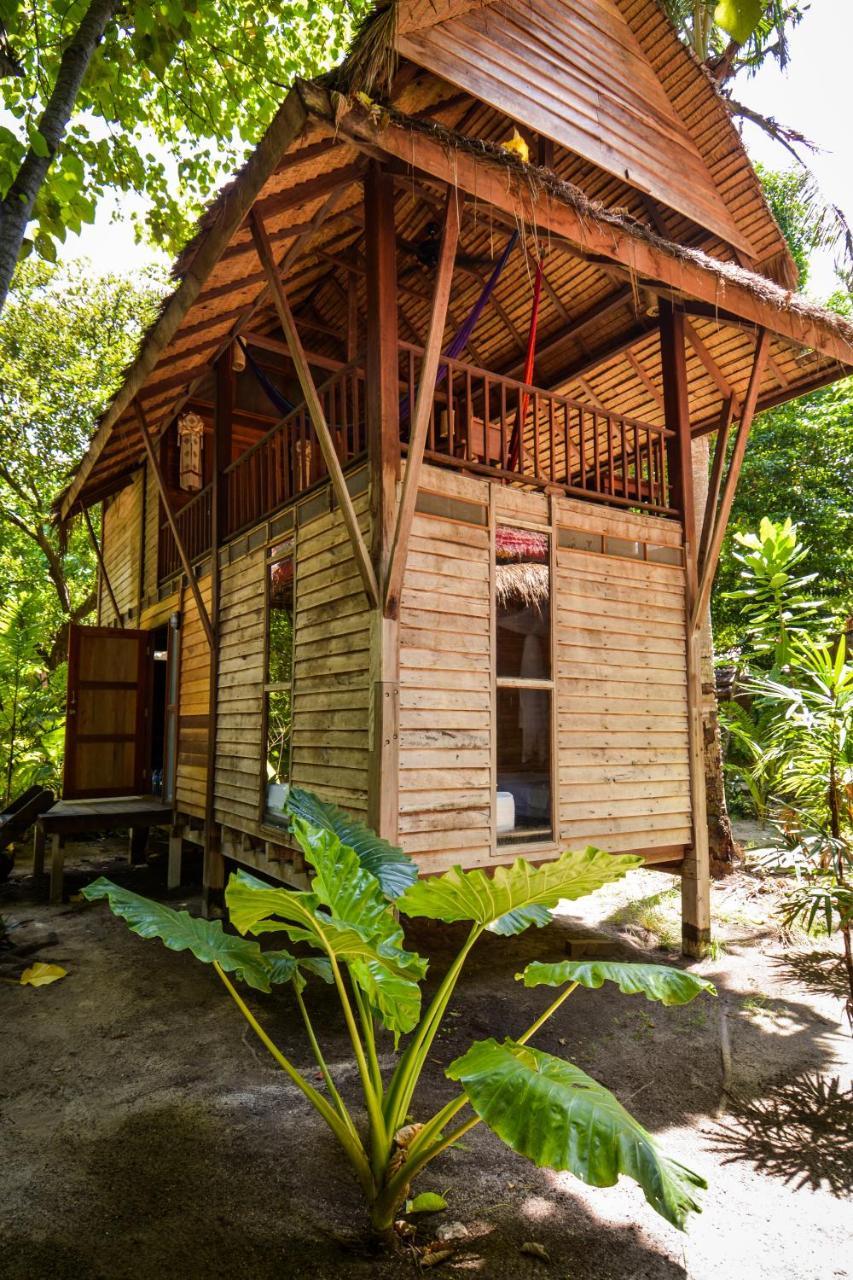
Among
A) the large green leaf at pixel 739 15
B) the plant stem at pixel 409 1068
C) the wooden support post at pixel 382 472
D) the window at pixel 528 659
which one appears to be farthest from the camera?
the window at pixel 528 659

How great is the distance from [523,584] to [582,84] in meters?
3.74

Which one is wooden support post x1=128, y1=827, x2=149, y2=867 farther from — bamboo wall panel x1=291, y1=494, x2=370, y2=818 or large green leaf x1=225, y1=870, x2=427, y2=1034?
large green leaf x1=225, y1=870, x2=427, y2=1034

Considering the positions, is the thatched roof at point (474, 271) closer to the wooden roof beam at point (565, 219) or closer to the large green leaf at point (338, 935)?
the wooden roof beam at point (565, 219)

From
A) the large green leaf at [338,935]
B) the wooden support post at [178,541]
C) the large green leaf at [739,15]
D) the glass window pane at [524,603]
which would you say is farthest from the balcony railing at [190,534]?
the large green leaf at [739,15]

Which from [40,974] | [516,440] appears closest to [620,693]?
[516,440]

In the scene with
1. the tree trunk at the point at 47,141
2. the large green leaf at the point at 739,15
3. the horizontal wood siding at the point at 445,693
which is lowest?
the horizontal wood siding at the point at 445,693

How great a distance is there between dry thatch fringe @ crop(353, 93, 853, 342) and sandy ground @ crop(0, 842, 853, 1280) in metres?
5.00

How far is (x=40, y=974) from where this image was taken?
554cm

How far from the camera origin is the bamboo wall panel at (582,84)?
15.1 ft

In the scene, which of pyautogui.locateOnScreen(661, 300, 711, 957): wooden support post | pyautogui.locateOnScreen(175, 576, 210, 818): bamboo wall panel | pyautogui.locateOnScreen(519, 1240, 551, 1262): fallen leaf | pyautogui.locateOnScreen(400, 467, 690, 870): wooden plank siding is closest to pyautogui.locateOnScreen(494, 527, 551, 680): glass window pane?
pyautogui.locateOnScreen(400, 467, 690, 870): wooden plank siding

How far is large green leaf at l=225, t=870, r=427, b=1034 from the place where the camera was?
7.34 ft

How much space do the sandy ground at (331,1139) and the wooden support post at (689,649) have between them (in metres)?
0.42

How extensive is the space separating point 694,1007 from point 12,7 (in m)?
6.44

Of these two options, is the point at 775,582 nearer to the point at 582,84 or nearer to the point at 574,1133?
the point at 582,84
